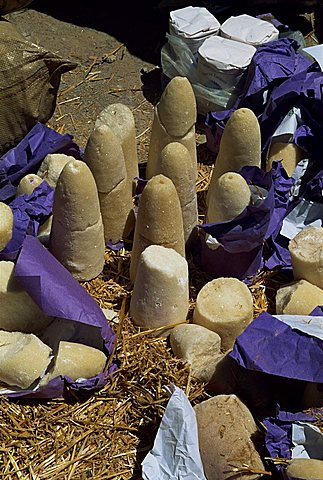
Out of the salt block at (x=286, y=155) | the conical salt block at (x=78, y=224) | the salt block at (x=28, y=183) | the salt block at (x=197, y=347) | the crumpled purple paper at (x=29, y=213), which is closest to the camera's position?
the salt block at (x=197, y=347)

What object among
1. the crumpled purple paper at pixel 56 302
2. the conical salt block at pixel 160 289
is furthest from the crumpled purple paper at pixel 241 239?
the crumpled purple paper at pixel 56 302

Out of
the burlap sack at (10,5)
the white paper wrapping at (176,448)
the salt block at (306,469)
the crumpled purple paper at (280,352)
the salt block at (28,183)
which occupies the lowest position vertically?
the white paper wrapping at (176,448)

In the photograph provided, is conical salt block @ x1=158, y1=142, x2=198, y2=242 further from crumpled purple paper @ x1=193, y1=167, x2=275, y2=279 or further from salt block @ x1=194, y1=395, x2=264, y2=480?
salt block @ x1=194, y1=395, x2=264, y2=480

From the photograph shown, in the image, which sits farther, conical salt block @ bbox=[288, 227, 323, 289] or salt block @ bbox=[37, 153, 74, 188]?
salt block @ bbox=[37, 153, 74, 188]

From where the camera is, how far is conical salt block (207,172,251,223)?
2.11 meters

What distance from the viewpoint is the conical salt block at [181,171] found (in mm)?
2160

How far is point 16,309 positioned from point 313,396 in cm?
86

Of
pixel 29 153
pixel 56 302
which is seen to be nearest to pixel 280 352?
pixel 56 302

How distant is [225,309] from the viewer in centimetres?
199

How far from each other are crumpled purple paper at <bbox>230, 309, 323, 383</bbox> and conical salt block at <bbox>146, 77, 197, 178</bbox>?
75cm

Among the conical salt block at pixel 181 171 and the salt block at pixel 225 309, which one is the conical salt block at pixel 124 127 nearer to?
the conical salt block at pixel 181 171

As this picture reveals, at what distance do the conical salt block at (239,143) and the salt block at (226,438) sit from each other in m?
0.87

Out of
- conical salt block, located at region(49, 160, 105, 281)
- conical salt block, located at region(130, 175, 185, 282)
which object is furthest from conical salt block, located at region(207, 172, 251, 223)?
conical salt block, located at region(49, 160, 105, 281)

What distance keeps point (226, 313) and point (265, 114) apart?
1.04 meters
